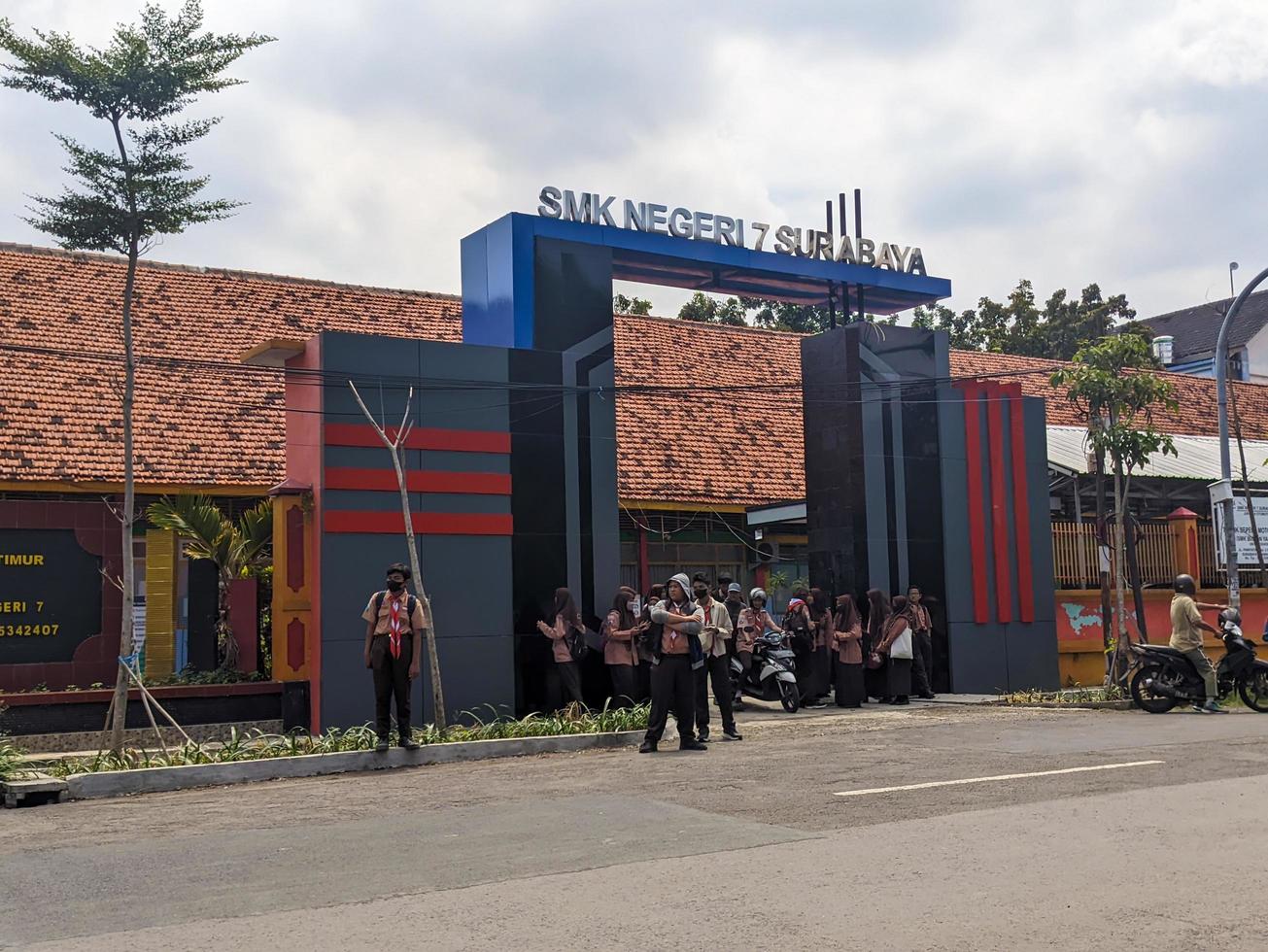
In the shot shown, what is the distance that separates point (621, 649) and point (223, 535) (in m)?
5.57

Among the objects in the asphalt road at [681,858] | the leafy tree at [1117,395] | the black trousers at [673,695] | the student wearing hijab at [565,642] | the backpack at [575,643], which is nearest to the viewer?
the asphalt road at [681,858]

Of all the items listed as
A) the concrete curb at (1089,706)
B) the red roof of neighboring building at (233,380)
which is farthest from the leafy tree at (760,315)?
the concrete curb at (1089,706)

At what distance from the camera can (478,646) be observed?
1739cm

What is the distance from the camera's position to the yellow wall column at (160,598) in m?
19.8

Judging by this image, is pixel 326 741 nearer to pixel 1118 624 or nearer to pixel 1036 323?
pixel 1118 624

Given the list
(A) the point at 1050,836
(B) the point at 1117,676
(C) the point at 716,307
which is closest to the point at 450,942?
(A) the point at 1050,836

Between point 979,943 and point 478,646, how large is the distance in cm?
1197

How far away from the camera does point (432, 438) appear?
57.0 feet

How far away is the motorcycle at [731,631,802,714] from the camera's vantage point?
18.8 metres

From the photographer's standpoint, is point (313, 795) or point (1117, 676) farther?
point (1117, 676)

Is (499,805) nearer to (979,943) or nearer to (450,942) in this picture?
(450,942)

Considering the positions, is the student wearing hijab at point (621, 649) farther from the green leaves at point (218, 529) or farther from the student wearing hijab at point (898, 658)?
the green leaves at point (218, 529)

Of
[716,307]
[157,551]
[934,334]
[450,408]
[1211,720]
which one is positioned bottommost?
[1211,720]

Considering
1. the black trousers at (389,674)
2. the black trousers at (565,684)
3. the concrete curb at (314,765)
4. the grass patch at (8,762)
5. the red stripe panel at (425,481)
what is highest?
the red stripe panel at (425,481)
